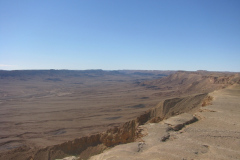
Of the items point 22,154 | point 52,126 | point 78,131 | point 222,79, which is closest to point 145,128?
point 22,154

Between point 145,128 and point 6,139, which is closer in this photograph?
point 145,128

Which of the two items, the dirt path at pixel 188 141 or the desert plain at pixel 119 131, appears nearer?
the dirt path at pixel 188 141

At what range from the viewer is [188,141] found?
247 inches

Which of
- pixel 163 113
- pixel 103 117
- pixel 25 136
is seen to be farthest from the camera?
pixel 103 117

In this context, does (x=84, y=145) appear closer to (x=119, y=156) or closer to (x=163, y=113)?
(x=119, y=156)

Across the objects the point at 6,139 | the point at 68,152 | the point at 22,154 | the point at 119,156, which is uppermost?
the point at 119,156

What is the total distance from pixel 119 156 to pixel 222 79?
148 ft

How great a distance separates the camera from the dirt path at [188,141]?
5363mm

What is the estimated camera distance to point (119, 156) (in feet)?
18.1

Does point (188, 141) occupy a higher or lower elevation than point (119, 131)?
higher

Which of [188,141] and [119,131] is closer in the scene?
[188,141]

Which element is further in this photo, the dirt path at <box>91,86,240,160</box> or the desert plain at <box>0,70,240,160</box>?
the desert plain at <box>0,70,240,160</box>

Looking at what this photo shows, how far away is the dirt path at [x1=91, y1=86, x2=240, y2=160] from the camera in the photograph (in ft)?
17.6

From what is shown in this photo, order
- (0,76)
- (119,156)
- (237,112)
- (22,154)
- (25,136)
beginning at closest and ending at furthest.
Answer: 1. (119,156)
2. (237,112)
3. (22,154)
4. (25,136)
5. (0,76)
